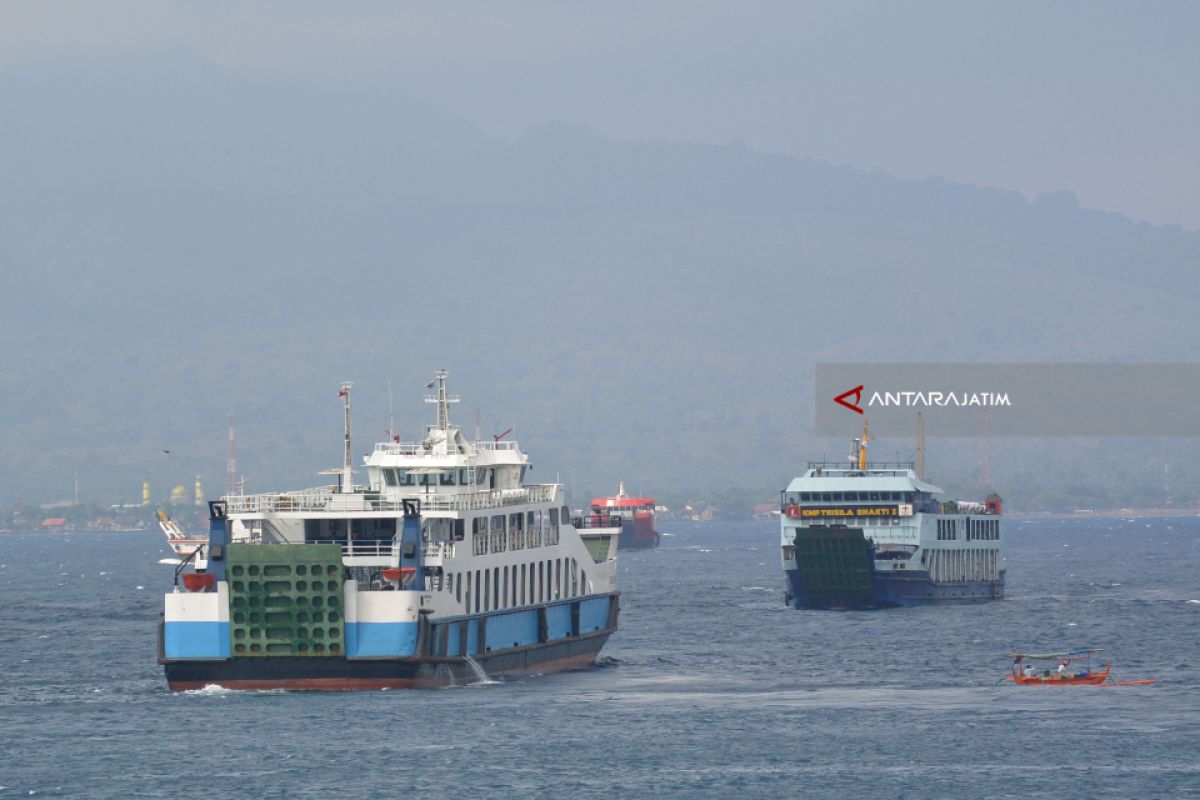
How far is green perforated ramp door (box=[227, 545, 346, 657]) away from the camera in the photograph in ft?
270

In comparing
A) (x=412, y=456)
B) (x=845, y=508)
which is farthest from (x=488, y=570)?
(x=845, y=508)

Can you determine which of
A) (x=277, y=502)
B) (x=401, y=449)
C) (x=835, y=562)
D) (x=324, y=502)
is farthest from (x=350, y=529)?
(x=835, y=562)

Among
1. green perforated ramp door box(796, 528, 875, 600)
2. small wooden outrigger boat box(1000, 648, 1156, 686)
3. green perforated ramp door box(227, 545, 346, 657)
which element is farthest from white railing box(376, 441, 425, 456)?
green perforated ramp door box(796, 528, 875, 600)

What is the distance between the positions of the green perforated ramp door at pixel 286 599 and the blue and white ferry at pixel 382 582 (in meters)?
0.03

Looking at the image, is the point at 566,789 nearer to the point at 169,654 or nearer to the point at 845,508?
the point at 169,654

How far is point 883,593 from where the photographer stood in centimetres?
14212

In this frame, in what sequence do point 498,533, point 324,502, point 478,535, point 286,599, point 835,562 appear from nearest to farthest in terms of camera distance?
point 286,599 → point 324,502 → point 478,535 → point 498,533 → point 835,562

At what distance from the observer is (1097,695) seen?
9025 centimetres

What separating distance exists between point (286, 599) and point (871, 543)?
206ft

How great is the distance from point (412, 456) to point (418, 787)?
74.5ft

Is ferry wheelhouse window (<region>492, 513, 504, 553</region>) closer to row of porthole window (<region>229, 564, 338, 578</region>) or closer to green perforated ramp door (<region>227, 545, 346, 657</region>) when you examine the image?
green perforated ramp door (<region>227, 545, 346, 657</region>)

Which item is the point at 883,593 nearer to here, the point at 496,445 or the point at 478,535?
the point at 496,445

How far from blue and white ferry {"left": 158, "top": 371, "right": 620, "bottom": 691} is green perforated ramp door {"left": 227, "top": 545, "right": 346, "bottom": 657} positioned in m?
0.03

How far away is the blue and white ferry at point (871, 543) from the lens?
140m
